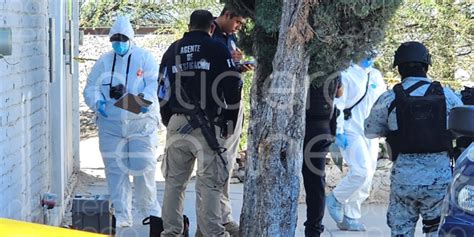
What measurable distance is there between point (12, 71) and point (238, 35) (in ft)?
5.52

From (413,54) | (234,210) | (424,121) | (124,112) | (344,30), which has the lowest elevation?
(234,210)

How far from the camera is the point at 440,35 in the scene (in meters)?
11.3

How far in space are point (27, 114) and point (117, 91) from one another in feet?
4.10

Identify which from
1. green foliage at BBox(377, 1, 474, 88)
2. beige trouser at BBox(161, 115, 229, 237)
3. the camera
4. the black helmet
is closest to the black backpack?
the black helmet

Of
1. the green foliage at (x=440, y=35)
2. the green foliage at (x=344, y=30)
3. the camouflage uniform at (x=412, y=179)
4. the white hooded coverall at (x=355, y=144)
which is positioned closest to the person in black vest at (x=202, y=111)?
the green foliage at (x=344, y=30)

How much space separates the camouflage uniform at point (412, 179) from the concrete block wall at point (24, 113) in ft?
7.88

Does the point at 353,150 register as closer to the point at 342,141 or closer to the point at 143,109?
the point at 342,141

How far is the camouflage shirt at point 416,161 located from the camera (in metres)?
5.54

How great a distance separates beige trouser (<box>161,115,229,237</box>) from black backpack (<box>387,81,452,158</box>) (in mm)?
1444

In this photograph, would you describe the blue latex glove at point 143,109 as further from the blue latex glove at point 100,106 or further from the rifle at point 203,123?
the rifle at point 203,123

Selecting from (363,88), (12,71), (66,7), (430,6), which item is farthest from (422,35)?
(12,71)

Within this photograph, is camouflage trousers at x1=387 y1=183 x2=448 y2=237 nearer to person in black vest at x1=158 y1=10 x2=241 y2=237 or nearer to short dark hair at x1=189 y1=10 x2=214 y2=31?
person in black vest at x1=158 y1=10 x2=241 y2=237

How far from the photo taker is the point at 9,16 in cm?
549

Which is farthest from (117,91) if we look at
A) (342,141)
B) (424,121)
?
(424,121)
